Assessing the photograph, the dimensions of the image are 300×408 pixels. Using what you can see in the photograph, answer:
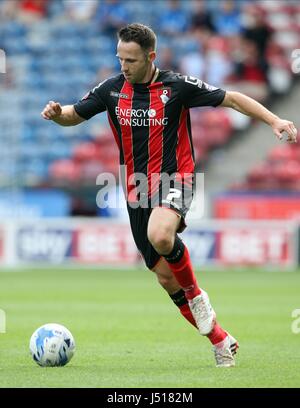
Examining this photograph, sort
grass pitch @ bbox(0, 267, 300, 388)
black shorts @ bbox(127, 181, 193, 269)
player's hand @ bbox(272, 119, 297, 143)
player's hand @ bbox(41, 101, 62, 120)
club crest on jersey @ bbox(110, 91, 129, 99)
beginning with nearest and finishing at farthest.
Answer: grass pitch @ bbox(0, 267, 300, 388) < player's hand @ bbox(272, 119, 297, 143) < black shorts @ bbox(127, 181, 193, 269) < player's hand @ bbox(41, 101, 62, 120) < club crest on jersey @ bbox(110, 91, 129, 99)

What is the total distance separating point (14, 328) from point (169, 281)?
2.92m

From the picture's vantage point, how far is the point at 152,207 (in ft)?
23.6

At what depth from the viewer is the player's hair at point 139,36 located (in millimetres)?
7086

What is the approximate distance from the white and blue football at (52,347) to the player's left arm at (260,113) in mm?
1946

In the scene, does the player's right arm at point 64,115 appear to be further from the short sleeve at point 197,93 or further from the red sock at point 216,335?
the red sock at point 216,335

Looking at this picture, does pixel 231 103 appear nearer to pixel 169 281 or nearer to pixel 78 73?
pixel 169 281

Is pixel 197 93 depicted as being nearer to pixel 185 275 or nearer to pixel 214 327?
pixel 185 275

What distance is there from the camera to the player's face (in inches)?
279

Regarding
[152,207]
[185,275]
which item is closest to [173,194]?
[152,207]

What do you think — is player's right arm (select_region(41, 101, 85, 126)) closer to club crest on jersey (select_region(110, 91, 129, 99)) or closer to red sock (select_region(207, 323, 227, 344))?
club crest on jersey (select_region(110, 91, 129, 99))

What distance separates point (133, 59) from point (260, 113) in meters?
0.95

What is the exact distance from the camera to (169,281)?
7273 millimetres

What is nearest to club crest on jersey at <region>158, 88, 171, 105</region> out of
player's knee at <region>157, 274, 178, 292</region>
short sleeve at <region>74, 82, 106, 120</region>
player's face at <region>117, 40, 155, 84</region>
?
player's face at <region>117, 40, 155, 84</region>

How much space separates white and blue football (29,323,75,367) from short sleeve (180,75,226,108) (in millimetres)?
1831
